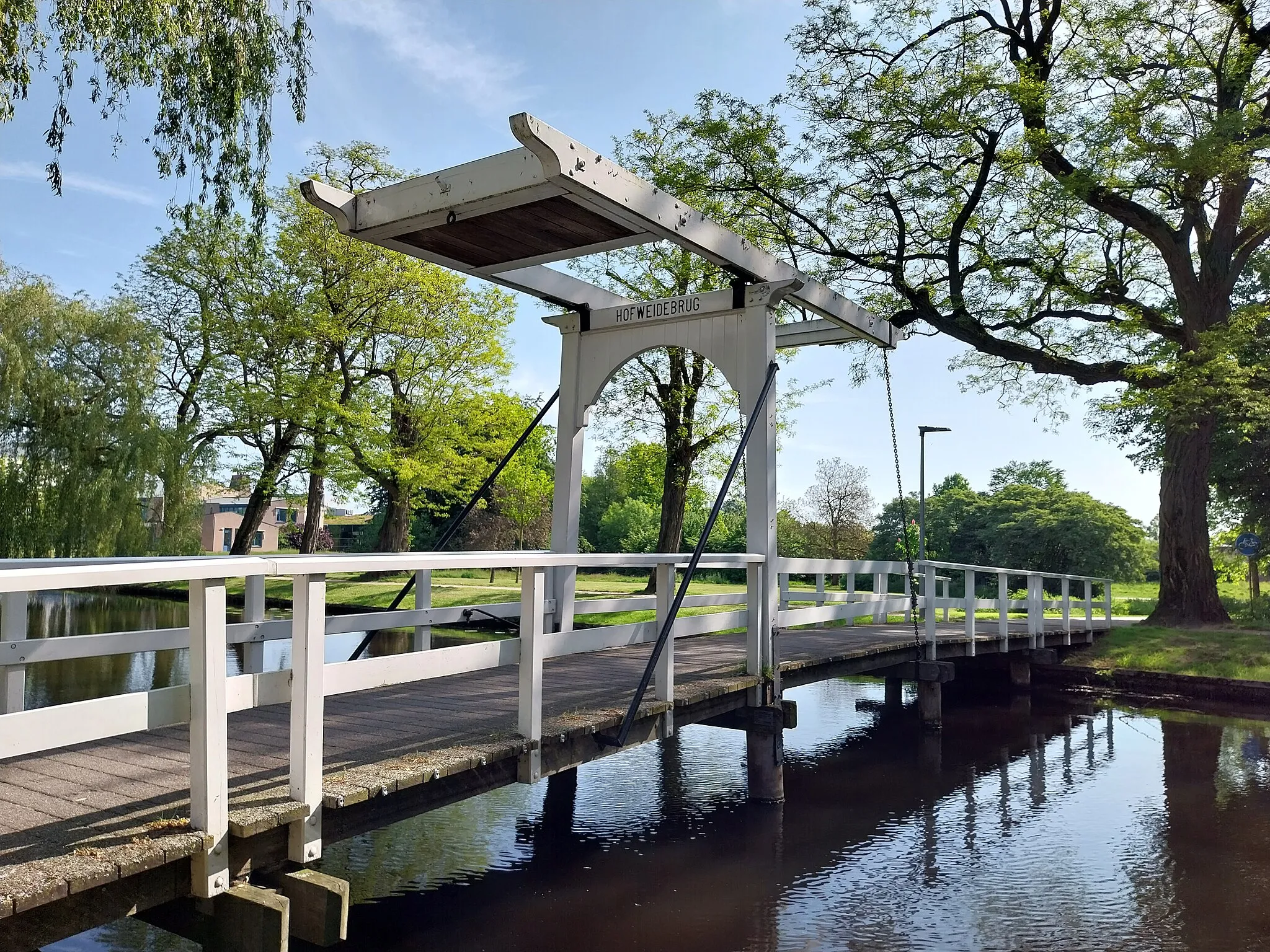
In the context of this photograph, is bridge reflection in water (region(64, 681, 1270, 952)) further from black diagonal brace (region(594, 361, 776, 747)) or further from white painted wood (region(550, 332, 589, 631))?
white painted wood (region(550, 332, 589, 631))

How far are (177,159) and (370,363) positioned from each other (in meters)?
17.4

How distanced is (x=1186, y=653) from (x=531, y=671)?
553 inches

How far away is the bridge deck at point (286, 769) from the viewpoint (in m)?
3.23

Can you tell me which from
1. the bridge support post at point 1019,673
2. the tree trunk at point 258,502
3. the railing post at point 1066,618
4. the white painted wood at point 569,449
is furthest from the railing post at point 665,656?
the tree trunk at point 258,502

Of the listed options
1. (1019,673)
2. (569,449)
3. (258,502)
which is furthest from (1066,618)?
(258,502)

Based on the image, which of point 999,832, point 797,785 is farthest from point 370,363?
point 999,832

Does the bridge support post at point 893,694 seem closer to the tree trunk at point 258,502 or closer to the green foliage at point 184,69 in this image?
the green foliage at point 184,69

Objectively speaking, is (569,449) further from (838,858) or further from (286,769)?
(286,769)

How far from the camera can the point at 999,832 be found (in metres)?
7.68

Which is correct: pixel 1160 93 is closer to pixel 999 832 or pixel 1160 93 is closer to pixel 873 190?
pixel 873 190

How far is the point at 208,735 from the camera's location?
3346 mm

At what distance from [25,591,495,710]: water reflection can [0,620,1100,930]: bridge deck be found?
158 cm

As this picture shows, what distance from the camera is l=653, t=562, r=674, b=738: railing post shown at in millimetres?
6195

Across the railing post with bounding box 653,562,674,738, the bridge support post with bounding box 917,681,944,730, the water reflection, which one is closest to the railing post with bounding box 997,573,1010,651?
the bridge support post with bounding box 917,681,944,730
